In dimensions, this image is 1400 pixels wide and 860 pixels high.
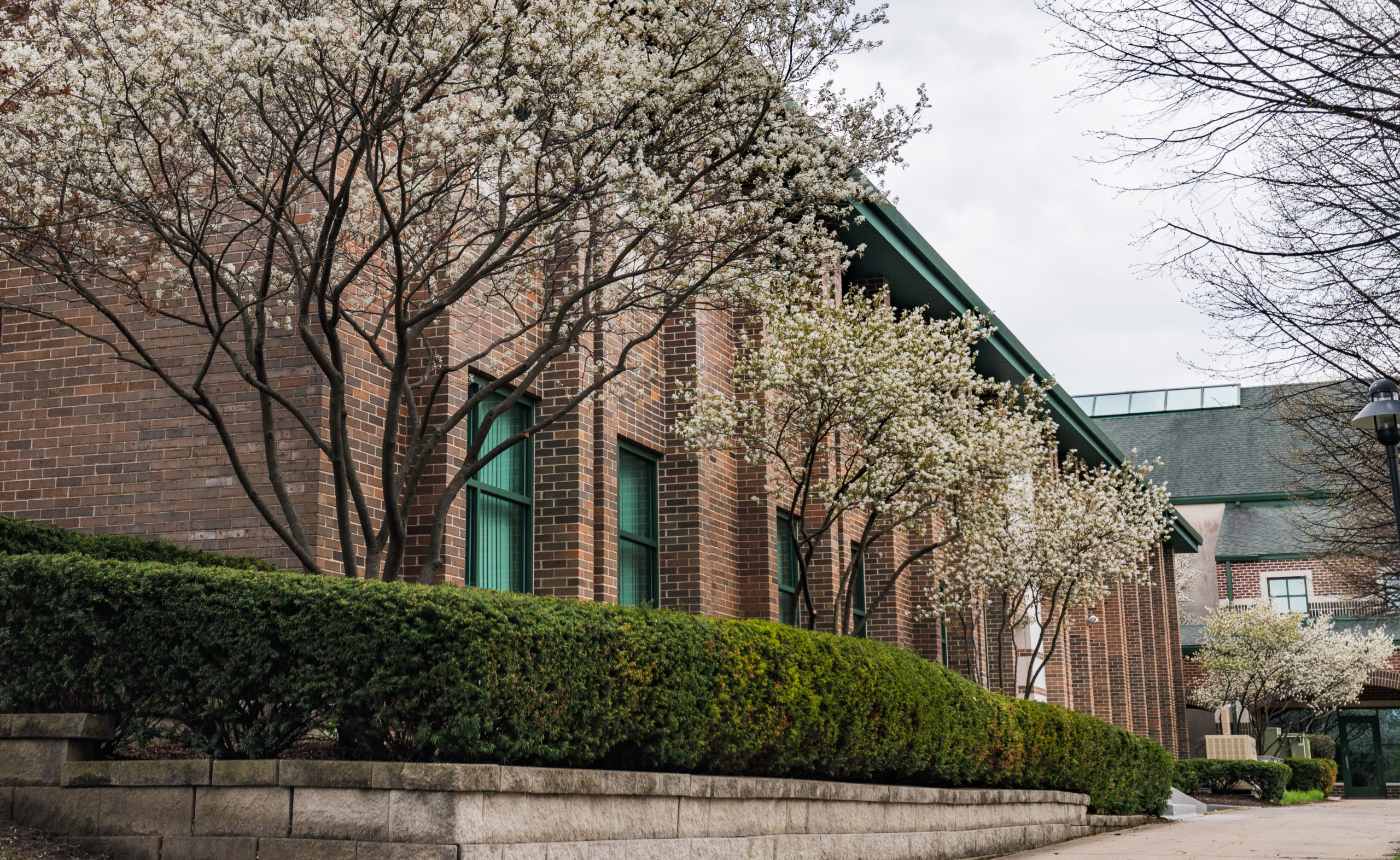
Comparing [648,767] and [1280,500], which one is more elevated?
[1280,500]

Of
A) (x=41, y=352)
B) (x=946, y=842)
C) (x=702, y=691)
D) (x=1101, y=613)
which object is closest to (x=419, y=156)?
(x=702, y=691)

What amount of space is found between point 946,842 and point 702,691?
5.34 m

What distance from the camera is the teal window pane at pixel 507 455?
499 inches

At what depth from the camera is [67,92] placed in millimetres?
8219

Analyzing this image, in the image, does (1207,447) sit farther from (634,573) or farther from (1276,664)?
(634,573)

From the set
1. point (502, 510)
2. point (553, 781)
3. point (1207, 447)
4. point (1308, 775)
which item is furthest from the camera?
point (1207, 447)

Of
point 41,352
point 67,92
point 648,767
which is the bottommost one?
point 648,767

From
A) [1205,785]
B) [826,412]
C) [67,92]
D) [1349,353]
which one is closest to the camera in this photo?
[67,92]

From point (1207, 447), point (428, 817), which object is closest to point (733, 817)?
point (428, 817)

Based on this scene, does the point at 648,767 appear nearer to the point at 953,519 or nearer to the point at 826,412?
the point at 826,412

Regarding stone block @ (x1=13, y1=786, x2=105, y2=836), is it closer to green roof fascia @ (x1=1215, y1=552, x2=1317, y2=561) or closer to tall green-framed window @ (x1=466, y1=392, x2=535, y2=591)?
tall green-framed window @ (x1=466, y1=392, x2=535, y2=591)

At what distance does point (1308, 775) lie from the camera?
131ft

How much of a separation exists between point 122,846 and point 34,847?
1.31ft

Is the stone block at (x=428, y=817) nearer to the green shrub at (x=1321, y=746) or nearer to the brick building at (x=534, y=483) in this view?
the brick building at (x=534, y=483)
